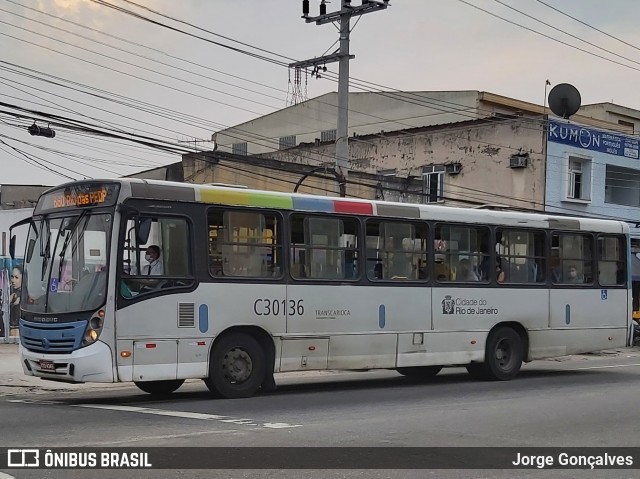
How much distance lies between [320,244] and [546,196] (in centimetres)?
2044

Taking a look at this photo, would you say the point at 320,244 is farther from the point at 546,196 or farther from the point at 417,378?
the point at 546,196

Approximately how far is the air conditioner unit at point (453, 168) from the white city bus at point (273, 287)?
17.5m

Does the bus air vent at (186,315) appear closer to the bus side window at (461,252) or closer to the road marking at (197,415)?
the road marking at (197,415)

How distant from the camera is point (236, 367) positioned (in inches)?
533

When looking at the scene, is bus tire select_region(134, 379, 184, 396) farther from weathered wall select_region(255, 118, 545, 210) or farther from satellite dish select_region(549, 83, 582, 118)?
satellite dish select_region(549, 83, 582, 118)

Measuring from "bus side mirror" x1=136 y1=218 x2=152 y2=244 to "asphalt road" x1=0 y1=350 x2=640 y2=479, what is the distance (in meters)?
2.27

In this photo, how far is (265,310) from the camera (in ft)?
45.3

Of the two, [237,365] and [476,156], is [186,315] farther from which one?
[476,156]

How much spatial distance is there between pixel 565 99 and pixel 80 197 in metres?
27.6

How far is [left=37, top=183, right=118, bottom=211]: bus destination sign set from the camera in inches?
499

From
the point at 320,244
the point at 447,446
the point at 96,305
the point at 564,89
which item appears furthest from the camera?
the point at 564,89

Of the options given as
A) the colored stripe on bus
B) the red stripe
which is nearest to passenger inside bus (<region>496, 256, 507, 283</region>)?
the red stripe

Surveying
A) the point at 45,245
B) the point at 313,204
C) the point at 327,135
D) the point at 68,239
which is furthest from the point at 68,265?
the point at 327,135

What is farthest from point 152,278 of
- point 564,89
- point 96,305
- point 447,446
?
point 564,89
